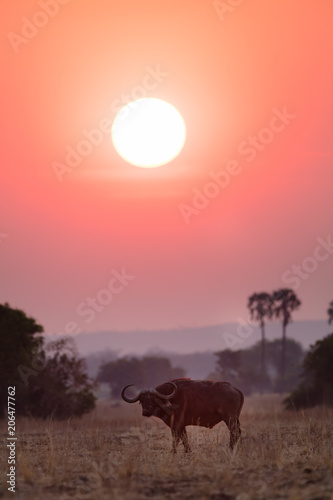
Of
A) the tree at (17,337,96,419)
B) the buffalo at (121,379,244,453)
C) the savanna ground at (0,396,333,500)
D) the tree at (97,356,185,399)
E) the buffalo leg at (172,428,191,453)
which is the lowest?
the savanna ground at (0,396,333,500)

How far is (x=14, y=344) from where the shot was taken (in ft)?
107

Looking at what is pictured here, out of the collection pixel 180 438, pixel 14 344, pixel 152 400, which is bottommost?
pixel 180 438

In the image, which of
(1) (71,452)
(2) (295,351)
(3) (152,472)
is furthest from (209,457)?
(2) (295,351)

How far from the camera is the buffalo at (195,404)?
1606cm

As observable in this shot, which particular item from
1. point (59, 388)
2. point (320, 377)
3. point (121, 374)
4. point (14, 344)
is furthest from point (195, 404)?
point (121, 374)

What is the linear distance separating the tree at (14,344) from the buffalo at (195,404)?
681 inches

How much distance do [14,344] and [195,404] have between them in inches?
719

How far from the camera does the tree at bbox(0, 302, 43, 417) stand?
32.1 meters

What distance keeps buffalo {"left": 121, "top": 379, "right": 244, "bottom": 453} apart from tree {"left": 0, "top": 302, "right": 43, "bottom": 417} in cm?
1730

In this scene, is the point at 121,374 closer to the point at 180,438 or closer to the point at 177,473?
the point at 180,438

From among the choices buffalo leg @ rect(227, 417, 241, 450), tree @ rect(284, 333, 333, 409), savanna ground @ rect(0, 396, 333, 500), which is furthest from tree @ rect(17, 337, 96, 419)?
savanna ground @ rect(0, 396, 333, 500)

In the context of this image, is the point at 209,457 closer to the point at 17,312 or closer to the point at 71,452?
the point at 71,452

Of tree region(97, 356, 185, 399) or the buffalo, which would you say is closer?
the buffalo

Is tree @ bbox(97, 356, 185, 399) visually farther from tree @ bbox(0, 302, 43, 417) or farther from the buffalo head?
the buffalo head
